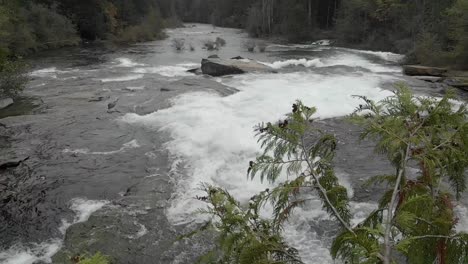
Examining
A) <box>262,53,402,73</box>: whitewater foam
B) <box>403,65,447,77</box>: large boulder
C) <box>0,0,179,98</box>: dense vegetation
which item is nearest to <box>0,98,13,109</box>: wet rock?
<box>0,0,179,98</box>: dense vegetation

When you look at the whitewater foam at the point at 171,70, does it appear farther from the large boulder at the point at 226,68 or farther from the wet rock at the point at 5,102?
the wet rock at the point at 5,102

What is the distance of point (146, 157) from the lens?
10.1 meters

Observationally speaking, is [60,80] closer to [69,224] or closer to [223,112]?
[223,112]

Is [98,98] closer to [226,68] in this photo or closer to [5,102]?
[5,102]

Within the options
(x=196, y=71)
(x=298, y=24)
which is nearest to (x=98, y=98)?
(x=196, y=71)

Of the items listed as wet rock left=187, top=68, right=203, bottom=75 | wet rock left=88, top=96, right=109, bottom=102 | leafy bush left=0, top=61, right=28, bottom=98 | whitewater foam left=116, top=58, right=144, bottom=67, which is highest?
leafy bush left=0, top=61, right=28, bottom=98

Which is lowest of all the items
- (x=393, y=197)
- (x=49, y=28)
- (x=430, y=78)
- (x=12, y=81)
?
(x=430, y=78)

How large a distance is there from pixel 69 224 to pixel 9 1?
27678 mm

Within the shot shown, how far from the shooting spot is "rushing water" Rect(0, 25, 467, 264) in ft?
21.6

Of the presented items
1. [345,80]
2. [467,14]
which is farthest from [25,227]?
[467,14]

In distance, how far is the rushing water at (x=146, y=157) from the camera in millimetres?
6594

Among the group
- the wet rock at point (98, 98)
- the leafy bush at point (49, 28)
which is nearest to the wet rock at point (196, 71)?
the wet rock at point (98, 98)

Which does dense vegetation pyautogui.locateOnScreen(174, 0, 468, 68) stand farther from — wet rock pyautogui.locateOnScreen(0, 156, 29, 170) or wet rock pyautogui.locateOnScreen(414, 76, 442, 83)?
wet rock pyautogui.locateOnScreen(0, 156, 29, 170)

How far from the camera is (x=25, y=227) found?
23.0 feet
